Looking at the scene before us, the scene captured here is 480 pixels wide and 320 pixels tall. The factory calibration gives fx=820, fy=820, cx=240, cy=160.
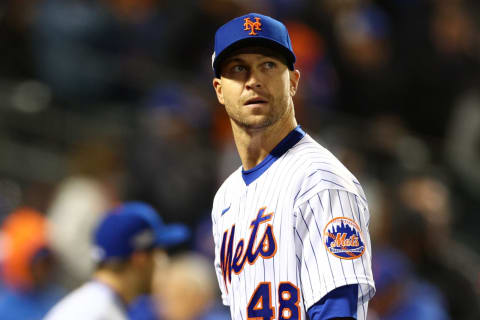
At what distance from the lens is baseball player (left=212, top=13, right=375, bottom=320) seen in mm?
2363

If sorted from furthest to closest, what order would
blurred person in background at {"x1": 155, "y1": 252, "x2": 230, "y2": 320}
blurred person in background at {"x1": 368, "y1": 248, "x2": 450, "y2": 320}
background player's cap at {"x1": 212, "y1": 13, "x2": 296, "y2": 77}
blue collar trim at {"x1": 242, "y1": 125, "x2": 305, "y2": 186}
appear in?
blurred person in background at {"x1": 368, "y1": 248, "x2": 450, "y2": 320} < blurred person in background at {"x1": 155, "y1": 252, "x2": 230, "y2": 320} < blue collar trim at {"x1": 242, "y1": 125, "x2": 305, "y2": 186} < background player's cap at {"x1": 212, "y1": 13, "x2": 296, "y2": 77}

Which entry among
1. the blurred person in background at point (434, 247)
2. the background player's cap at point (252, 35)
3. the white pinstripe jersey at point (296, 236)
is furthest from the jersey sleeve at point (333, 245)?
the blurred person in background at point (434, 247)

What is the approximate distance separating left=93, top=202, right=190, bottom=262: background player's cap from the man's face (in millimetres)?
1621

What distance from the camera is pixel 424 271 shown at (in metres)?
6.43

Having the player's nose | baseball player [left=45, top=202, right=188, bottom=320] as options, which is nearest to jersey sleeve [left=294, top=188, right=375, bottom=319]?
the player's nose

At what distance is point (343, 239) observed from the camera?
7.75ft

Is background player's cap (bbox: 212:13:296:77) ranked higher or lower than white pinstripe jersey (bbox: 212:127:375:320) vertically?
higher

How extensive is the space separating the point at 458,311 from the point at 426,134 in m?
2.57

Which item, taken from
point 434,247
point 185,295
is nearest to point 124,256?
point 185,295

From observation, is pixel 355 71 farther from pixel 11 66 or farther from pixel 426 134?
pixel 11 66

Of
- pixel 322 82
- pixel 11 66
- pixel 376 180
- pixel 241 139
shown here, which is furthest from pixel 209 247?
pixel 241 139

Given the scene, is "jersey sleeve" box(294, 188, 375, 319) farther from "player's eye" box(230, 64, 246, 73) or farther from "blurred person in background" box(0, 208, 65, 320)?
"blurred person in background" box(0, 208, 65, 320)

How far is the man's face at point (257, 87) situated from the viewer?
2.61m

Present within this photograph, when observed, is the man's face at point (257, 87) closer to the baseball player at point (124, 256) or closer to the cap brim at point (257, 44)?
the cap brim at point (257, 44)
